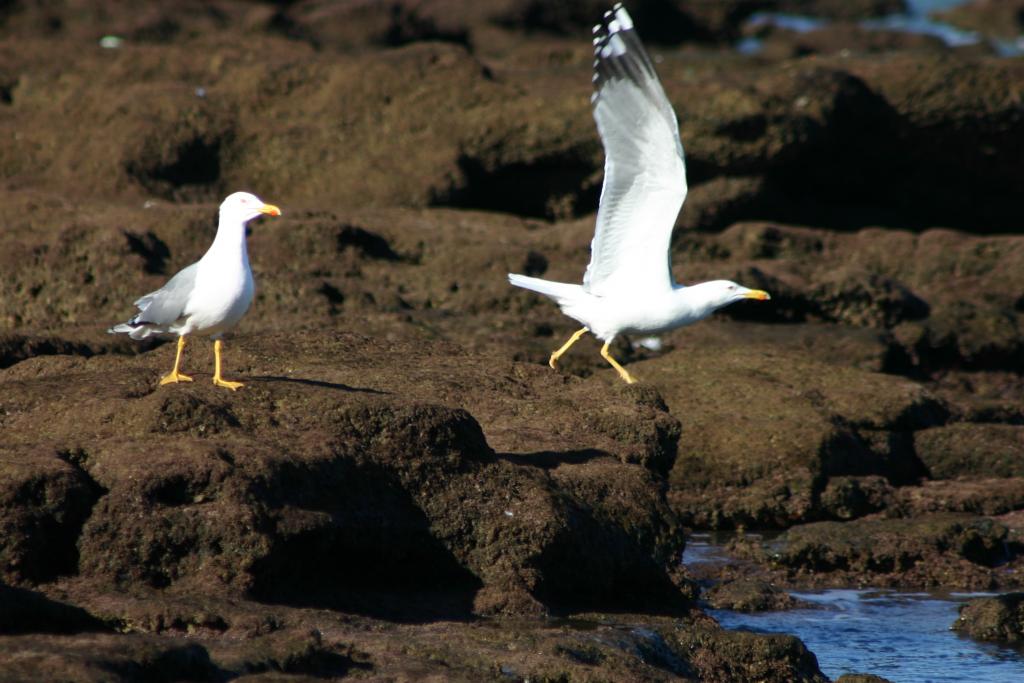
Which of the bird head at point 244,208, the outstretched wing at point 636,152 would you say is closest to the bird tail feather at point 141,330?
the bird head at point 244,208

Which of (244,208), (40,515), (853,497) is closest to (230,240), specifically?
(244,208)

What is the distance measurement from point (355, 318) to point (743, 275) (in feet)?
12.2

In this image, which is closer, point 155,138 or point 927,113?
point 155,138

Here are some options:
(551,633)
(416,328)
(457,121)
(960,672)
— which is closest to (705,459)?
(416,328)

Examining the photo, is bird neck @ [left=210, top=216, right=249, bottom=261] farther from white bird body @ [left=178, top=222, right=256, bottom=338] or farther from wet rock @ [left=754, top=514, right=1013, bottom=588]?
wet rock @ [left=754, top=514, right=1013, bottom=588]

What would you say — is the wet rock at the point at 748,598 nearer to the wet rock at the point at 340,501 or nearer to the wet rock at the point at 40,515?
the wet rock at the point at 340,501

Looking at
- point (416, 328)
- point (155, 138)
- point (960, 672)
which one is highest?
point (155, 138)

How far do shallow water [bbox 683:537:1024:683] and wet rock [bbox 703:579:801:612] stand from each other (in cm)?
8

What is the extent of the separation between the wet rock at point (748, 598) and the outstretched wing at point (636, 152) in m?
1.92

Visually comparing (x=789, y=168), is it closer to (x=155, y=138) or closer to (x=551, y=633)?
(x=155, y=138)

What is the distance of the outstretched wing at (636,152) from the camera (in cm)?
887

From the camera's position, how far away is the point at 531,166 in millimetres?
16344

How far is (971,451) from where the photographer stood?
10.8 m

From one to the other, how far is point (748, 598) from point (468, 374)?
1.94 metres
